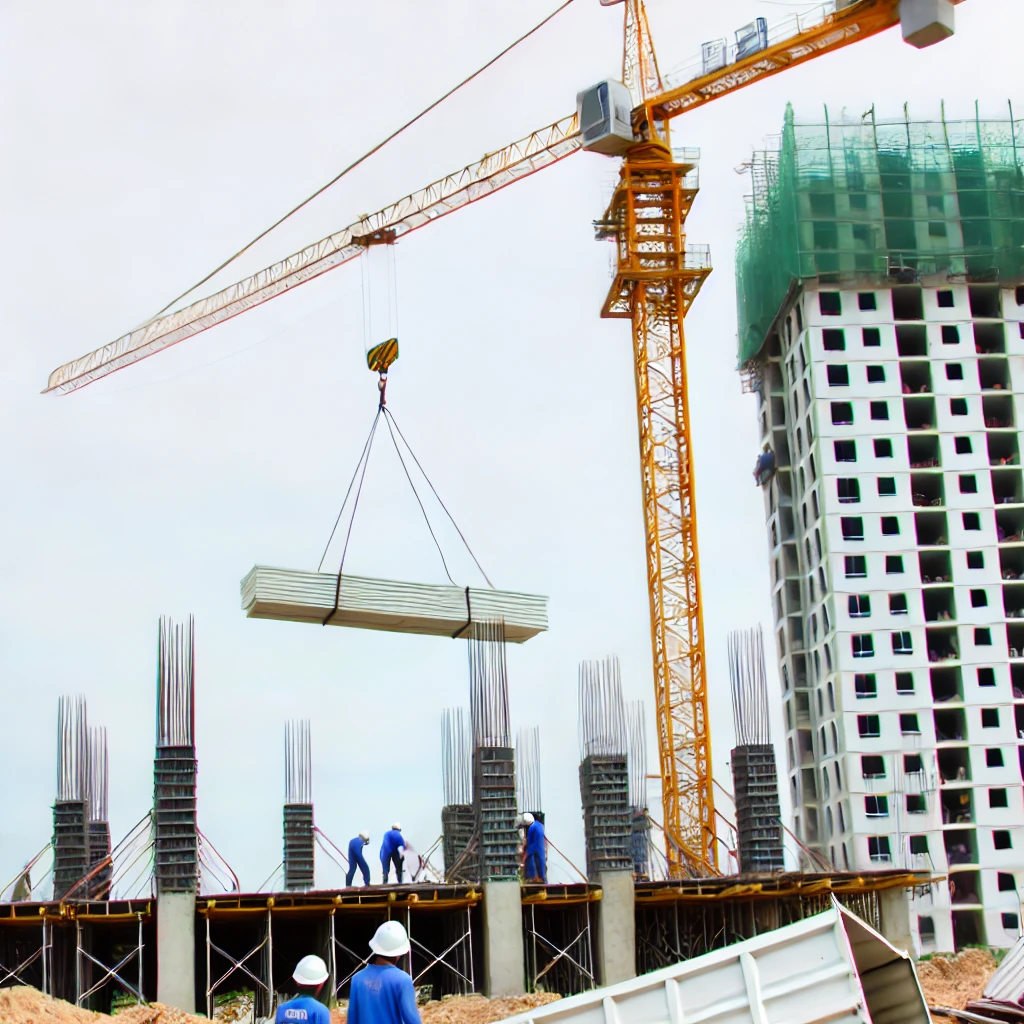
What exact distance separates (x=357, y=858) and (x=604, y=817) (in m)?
4.24

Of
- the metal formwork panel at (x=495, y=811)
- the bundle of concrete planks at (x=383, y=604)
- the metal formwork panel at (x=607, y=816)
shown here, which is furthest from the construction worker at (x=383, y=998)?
the bundle of concrete planks at (x=383, y=604)

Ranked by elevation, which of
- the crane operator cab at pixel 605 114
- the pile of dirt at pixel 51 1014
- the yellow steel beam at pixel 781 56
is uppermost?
the yellow steel beam at pixel 781 56

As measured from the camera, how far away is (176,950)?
75.7ft

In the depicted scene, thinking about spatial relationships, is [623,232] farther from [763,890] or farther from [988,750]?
[763,890]

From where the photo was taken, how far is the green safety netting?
183 ft

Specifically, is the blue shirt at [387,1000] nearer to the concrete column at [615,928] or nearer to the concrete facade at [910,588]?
the concrete column at [615,928]

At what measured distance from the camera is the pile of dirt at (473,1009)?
2173 centimetres

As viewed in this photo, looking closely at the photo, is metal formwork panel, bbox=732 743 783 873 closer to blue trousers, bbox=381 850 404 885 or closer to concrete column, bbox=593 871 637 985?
concrete column, bbox=593 871 637 985

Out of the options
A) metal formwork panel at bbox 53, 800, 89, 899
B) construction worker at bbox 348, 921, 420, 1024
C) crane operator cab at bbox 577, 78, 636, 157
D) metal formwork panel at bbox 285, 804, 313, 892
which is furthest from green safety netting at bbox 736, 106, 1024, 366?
construction worker at bbox 348, 921, 420, 1024

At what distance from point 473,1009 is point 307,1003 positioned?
43.9 ft

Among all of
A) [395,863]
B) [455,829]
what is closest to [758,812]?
[455,829]

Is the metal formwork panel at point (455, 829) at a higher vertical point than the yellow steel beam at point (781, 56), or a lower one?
lower

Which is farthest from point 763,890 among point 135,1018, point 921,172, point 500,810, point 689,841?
point 921,172

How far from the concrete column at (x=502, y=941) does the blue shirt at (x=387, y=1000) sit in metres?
14.9
